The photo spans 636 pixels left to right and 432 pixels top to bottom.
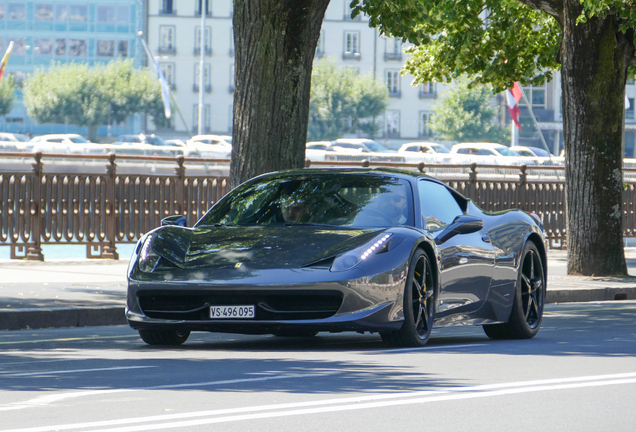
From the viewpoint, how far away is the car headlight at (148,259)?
27.2ft

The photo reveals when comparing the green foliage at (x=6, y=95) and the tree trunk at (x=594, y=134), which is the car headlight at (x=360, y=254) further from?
the green foliage at (x=6, y=95)

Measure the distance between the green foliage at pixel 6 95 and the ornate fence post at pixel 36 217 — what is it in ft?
242

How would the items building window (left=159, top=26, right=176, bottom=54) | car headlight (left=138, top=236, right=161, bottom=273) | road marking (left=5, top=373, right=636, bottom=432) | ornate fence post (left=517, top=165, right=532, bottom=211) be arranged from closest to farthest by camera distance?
road marking (left=5, top=373, right=636, bottom=432), car headlight (left=138, top=236, right=161, bottom=273), ornate fence post (left=517, top=165, right=532, bottom=211), building window (left=159, top=26, right=176, bottom=54)

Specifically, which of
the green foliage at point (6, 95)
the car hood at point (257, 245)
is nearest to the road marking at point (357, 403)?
the car hood at point (257, 245)

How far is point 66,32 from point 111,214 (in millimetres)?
82824

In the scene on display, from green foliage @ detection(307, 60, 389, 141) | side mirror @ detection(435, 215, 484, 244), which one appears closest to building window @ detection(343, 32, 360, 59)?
green foliage @ detection(307, 60, 389, 141)

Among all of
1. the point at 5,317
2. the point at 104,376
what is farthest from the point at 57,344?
the point at 104,376

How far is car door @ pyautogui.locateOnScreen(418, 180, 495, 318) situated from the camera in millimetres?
8992

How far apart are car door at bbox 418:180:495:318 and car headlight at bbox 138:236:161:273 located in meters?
2.00

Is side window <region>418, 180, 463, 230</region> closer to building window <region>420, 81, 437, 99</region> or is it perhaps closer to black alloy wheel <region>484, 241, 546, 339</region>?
black alloy wheel <region>484, 241, 546, 339</region>

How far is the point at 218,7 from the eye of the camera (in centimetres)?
9725

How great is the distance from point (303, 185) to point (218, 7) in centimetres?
8993

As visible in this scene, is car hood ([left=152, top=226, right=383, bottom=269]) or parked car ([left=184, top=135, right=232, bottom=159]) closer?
car hood ([left=152, top=226, right=383, bottom=269])

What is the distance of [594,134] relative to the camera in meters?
17.1
